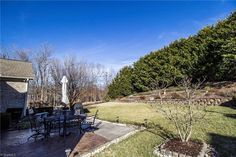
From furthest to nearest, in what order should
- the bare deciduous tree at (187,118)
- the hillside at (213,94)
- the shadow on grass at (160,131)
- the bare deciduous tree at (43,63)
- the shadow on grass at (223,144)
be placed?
the bare deciduous tree at (43,63) → the hillside at (213,94) → the shadow on grass at (160,131) → the bare deciduous tree at (187,118) → the shadow on grass at (223,144)

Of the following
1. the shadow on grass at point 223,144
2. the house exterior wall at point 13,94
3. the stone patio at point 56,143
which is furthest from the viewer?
the house exterior wall at point 13,94

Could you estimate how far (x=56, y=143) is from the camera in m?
6.06

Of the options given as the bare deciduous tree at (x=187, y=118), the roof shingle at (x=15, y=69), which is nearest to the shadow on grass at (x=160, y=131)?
the bare deciduous tree at (x=187, y=118)

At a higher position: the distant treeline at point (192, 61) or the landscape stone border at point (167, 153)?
the distant treeline at point (192, 61)

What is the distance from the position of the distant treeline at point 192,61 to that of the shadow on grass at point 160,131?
30.8 ft

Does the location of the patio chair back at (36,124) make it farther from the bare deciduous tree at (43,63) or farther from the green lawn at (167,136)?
the bare deciduous tree at (43,63)

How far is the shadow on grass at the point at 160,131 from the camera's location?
6.18 m

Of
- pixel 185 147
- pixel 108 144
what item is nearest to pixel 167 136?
pixel 185 147

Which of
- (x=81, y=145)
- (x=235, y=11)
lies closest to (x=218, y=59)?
(x=235, y=11)

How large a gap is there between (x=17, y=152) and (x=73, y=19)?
13229 mm

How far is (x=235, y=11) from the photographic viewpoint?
1516 centimetres

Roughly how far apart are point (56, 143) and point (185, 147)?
405cm

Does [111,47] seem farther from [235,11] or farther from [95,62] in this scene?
[235,11]

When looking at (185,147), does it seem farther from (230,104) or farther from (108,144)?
(230,104)
